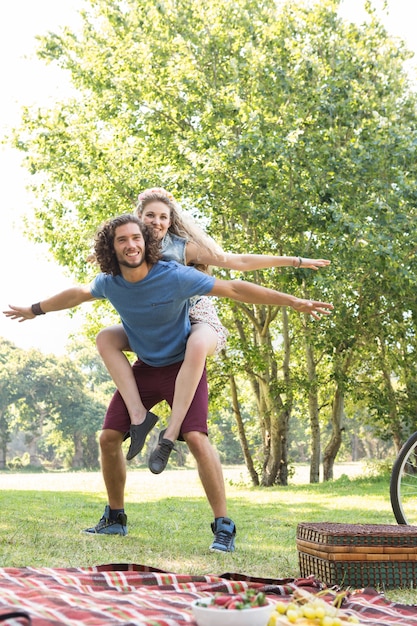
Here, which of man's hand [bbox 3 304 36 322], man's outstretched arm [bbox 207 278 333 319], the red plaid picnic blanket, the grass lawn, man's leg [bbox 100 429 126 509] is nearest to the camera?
the red plaid picnic blanket

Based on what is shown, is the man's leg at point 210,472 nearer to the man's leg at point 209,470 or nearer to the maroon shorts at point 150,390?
the man's leg at point 209,470

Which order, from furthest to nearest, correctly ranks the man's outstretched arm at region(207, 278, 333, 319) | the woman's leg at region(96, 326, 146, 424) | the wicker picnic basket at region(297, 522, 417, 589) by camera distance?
the woman's leg at region(96, 326, 146, 424), the man's outstretched arm at region(207, 278, 333, 319), the wicker picnic basket at region(297, 522, 417, 589)

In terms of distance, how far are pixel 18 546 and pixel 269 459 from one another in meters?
10.4

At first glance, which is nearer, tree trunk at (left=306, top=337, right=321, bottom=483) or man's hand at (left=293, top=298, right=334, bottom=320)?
man's hand at (left=293, top=298, right=334, bottom=320)

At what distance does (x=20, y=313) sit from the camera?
5094 mm

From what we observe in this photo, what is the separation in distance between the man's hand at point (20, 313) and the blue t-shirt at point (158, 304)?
559 millimetres

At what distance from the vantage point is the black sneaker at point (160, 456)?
4312 mm

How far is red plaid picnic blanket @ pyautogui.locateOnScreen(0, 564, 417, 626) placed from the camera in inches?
93.7

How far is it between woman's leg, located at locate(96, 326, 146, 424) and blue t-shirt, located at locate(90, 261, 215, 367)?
0.43 ft

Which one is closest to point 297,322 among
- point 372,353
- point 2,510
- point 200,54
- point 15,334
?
point 372,353

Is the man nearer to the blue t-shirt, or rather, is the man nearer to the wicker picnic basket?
the blue t-shirt

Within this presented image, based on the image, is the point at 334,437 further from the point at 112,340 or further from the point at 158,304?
the point at 158,304

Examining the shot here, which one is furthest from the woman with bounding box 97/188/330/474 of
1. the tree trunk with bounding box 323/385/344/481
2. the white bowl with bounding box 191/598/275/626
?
the tree trunk with bounding box 323/385/344/481

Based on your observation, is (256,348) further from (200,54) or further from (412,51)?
(412,51)
